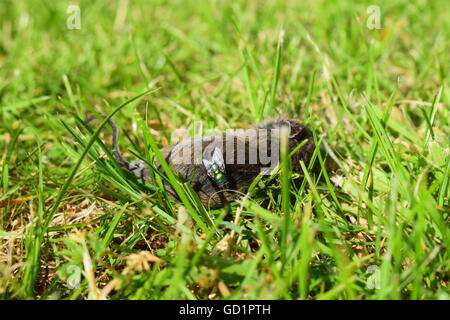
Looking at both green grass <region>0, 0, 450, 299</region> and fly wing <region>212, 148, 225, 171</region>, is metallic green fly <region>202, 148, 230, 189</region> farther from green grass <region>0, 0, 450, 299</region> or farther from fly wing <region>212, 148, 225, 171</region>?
green grass <region>0, 0, 450, 299</region>

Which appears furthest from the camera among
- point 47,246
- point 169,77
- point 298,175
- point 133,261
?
point 169,77

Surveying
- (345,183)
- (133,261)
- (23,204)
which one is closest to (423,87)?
(345,183)

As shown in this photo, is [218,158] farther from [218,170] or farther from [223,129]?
[223,129]

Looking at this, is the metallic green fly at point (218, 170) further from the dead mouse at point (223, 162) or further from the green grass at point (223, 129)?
the green grass at point (223, 129)

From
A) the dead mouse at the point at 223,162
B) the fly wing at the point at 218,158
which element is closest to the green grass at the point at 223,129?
the dead mouse at the point at 223,162

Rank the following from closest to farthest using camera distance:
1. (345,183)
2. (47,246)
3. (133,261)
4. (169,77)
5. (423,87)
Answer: (133,261) < (47,246) < (345,183) < (423,87) < (169,77)

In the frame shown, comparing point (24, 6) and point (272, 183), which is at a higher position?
point (24, 6)
